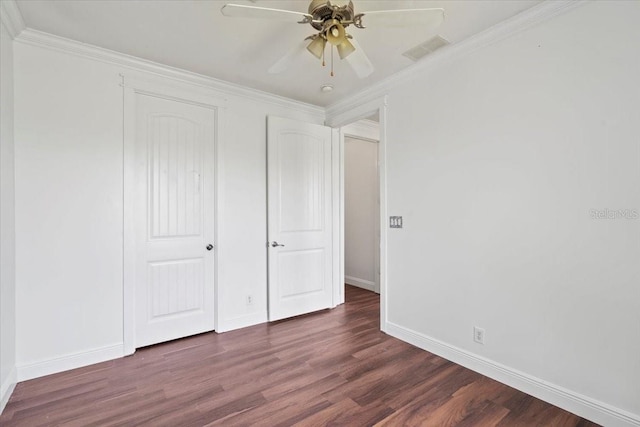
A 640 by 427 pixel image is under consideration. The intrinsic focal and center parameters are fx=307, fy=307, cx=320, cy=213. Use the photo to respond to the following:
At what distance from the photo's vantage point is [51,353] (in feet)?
7.69

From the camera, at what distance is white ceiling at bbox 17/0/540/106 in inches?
77.9

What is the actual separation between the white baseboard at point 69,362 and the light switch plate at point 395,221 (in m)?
2.66

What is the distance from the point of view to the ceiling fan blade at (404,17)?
1536mm

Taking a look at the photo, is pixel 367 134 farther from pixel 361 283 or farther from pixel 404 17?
pixel 404 17

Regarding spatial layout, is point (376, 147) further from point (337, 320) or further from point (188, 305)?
point (188, 305)

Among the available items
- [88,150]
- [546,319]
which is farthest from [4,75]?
[546,319]

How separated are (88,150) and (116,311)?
4.44ft

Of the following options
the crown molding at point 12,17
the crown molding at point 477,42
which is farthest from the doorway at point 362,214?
the crown molding at point 12,17

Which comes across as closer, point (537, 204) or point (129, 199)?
point (537, 204)

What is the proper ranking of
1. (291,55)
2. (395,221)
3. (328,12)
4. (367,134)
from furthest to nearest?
(367,134) < (395,221) < (291,55) < (328,12)

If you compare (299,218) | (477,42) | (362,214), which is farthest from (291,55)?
(362,214)

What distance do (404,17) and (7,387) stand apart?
332 centimetres

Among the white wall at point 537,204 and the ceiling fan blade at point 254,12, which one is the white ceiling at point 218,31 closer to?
the white wall at point 537,204

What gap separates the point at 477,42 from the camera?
233cm
